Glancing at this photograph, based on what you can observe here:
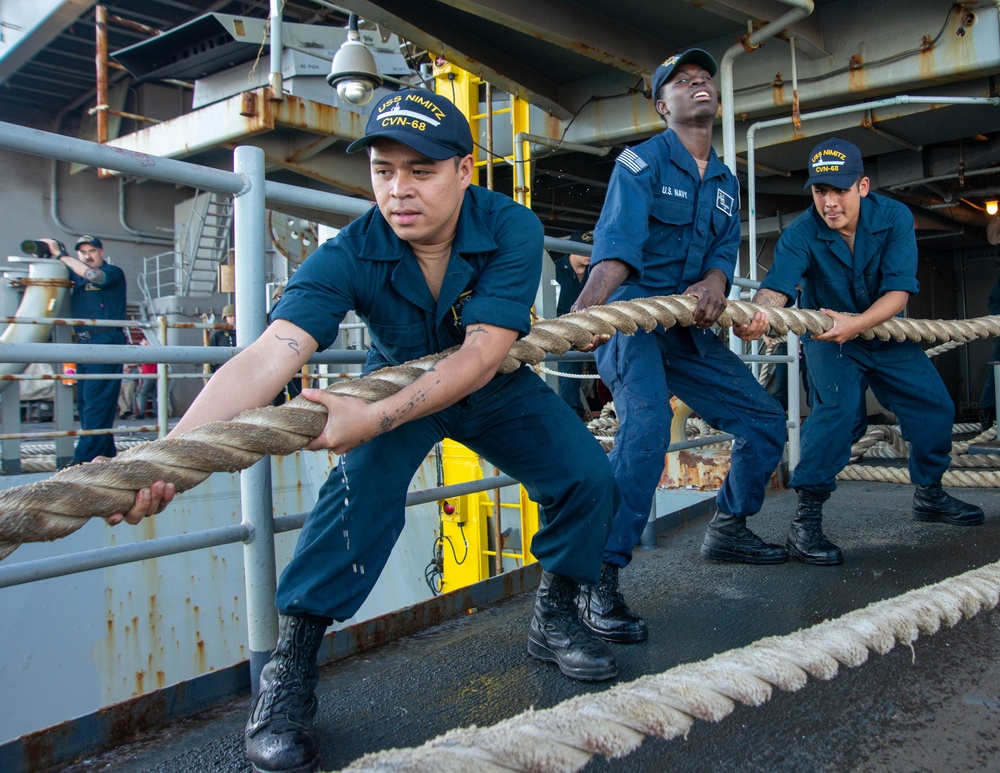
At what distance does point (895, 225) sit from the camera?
309 centimetres

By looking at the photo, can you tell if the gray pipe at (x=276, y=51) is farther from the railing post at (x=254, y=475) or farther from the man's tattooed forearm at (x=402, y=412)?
the man's tattooed forearm at (x=402, y=412)

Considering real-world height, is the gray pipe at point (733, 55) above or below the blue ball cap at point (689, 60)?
above

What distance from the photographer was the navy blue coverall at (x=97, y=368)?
6.05 metres

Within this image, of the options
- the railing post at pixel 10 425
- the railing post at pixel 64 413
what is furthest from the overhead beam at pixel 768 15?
the railing post at pixel 10 425

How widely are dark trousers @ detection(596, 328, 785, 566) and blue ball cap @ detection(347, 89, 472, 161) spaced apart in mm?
970

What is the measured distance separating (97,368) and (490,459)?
631cm

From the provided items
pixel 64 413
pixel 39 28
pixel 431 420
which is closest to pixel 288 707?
pixel 431 420

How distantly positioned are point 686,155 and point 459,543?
4366 mm

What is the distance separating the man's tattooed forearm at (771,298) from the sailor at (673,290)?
31 centimetres

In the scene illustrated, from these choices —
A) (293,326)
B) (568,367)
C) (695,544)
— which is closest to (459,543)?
(568,367)

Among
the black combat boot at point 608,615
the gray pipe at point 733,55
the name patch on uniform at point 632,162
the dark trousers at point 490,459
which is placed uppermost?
the gray pipe at point 733,55

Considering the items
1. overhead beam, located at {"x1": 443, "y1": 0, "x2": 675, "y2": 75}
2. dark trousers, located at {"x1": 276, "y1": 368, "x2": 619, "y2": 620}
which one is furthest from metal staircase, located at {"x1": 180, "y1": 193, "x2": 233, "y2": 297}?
dark trousers, located at {"x1": 276, "y1": 368, "x2": 619, "y2": 620}

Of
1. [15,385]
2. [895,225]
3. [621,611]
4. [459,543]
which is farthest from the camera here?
[459,543]

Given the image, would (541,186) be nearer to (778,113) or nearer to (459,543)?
(778,113)
